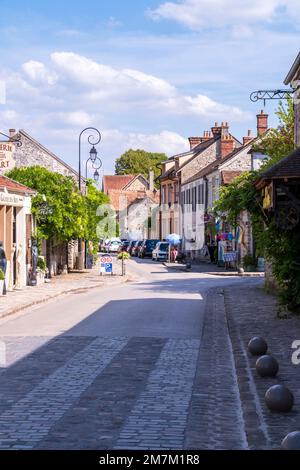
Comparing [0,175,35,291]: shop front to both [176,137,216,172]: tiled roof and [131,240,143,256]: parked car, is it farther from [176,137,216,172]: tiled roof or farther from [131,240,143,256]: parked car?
[131,240,143,256]: parked car

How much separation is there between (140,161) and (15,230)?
289 ft

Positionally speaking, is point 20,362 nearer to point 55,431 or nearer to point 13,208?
point 55,431

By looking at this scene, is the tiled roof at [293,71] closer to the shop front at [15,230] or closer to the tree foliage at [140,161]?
the shop front at [15,230]

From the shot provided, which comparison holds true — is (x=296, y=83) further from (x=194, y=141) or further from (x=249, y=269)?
(x=194, y=141)

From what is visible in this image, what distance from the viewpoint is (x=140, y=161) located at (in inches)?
4592

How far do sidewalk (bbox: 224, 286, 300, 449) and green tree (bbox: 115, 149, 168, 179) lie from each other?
91.1 metres

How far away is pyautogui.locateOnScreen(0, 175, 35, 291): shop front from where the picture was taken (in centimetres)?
2764

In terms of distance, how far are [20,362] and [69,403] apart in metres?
3.24

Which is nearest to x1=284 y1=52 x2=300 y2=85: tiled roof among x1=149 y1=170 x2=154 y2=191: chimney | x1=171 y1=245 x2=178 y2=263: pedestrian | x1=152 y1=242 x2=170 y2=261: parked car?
x1=171 y1=245 x2=178 y2=263: pedestrian

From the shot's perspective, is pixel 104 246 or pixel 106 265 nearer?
pixel 106 265

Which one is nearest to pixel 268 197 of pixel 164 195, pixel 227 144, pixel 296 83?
pixel 296 83

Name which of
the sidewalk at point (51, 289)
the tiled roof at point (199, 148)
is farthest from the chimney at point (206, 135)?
the sidewalk at point (51, 289)
